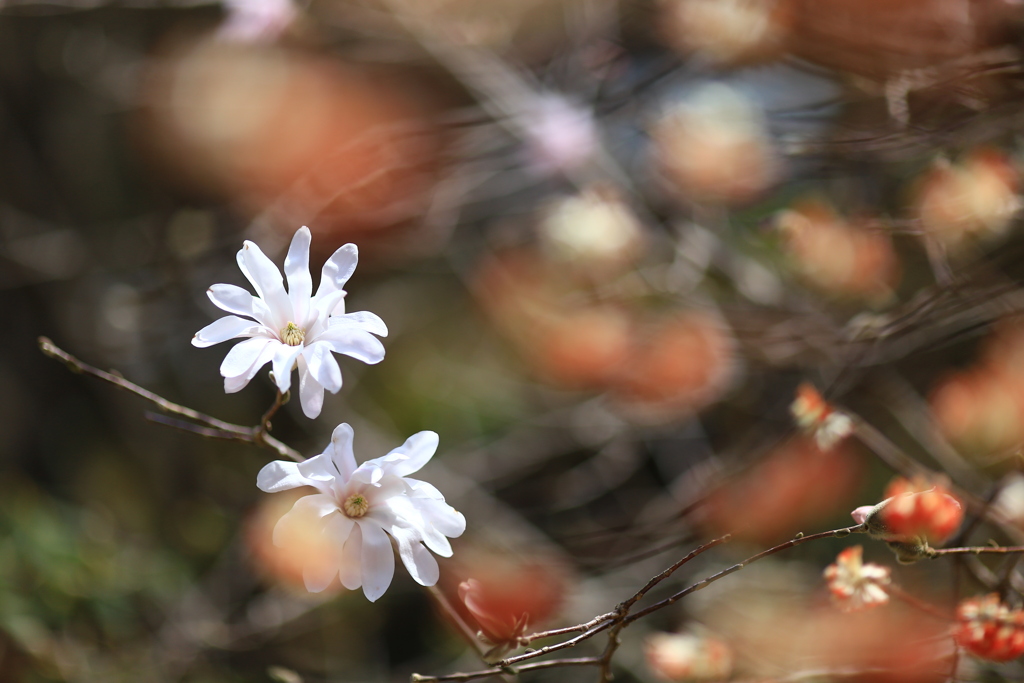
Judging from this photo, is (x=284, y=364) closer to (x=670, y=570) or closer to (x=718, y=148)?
(x=670, y=570)

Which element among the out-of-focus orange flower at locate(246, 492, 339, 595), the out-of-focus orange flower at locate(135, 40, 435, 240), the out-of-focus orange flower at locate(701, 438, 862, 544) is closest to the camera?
the out-of-focus orange flower at locate(701, 438, 862, 544)

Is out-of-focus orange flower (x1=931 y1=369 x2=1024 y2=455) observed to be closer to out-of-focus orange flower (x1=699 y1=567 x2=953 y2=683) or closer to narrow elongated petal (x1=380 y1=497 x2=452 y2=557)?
out-of-focus orange flower (x1=699 y1=567 x2=953 y2=683)

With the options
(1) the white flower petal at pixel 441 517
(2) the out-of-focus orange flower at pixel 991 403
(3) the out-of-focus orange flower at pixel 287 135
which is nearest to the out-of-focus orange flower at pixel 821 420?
(2) the out-of-focus orange flower at pixel 991 403

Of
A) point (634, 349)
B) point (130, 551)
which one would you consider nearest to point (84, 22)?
point (130, 551)

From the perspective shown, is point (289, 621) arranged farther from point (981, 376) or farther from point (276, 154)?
point (981, 376)

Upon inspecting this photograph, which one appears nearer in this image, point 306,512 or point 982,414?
point 306,512

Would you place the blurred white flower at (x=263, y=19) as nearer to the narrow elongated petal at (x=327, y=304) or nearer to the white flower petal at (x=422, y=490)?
the narrow elongated petal at (x=327, y=304)

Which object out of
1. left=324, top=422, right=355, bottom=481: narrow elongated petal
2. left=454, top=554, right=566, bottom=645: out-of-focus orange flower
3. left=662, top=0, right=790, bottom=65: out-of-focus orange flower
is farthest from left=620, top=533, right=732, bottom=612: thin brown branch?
left=662, top=0, right=790, bottom=65: out-of-focus orange flower

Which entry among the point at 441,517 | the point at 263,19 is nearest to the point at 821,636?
the point at 441,517

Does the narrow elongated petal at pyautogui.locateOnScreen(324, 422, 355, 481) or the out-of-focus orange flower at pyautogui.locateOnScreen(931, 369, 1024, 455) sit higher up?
the out-of-focus orange flower at pyautogui.locateOnScreen(931, 369, 1024, 455)
